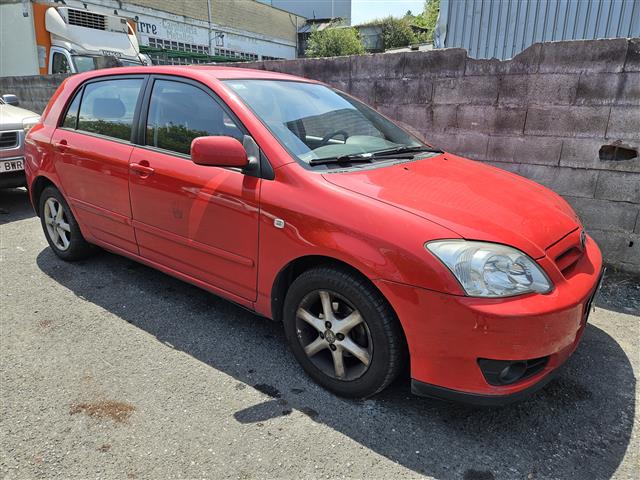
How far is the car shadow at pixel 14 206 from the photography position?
19.0 ft

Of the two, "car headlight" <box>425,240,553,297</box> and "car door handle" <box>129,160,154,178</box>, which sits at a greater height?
"car door handle" <box>129,160,154,178</box>

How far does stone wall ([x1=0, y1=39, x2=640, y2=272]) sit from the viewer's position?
3762mm

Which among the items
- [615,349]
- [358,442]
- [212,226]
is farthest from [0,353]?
[615,349]

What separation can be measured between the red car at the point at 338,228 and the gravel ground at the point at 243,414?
0.27 meters

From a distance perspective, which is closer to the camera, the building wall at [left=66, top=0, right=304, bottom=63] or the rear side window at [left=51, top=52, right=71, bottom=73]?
the rear side window at [left=51, top=52, right=71, bottom=73]

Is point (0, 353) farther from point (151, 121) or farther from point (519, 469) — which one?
point (519, 469)

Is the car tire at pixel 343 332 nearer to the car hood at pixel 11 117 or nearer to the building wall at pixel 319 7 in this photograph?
the car hood at pixel 11 117

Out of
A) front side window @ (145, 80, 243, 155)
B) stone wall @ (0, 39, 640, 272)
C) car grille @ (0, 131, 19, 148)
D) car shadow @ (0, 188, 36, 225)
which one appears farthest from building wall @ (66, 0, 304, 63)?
front side window @ (145, 80, 243, 155)

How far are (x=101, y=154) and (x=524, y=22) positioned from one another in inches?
242

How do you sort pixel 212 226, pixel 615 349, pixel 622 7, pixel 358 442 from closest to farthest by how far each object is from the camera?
1. pixel 358 442
2. pixel 212 226
3. pixel 615 349
4. pixel 622 7

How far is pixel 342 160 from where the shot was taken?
8.72 feet

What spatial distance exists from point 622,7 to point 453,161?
4708 millimetres

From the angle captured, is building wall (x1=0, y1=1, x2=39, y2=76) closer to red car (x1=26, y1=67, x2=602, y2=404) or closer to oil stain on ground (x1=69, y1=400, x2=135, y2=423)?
red car (x1=26, y1=67, x2=602, y2=404)

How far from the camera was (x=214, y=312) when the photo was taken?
3389mm
